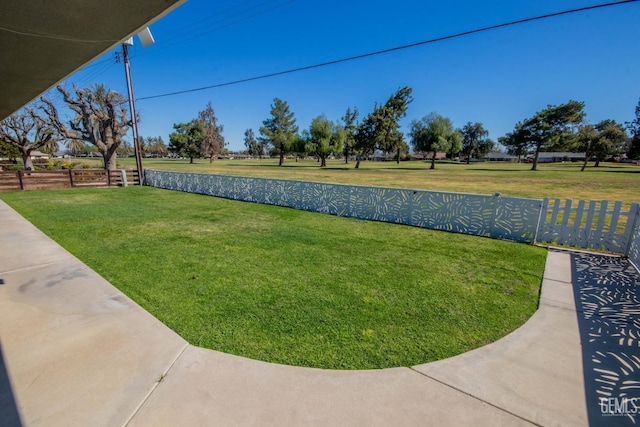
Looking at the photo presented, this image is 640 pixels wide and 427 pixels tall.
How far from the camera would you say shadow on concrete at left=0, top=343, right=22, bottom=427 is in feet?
5.76

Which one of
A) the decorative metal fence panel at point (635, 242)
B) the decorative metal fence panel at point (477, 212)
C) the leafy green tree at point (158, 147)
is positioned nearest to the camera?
the decorative metal fence panel at point (635, 242)

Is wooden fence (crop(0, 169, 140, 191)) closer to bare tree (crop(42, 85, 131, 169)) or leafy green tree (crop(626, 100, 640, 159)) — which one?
bare tree (crop(42, 85, 131, 169))

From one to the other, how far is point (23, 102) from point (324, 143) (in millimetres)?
39196

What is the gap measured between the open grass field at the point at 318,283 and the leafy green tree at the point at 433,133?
37.6m

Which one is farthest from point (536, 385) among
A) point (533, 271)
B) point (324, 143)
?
point (324, 143)

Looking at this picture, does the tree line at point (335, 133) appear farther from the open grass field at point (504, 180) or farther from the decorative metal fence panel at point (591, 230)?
the decorative metal fence panel at point (591, 230)

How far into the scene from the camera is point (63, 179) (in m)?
15.0

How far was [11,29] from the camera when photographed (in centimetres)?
233

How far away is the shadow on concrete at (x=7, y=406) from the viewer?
176 cm

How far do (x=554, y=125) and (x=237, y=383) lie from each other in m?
51.7

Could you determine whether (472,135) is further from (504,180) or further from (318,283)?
(318,283)

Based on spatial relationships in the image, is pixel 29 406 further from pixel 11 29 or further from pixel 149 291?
pixel 11 29

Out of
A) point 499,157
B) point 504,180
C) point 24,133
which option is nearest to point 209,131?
point 24,133

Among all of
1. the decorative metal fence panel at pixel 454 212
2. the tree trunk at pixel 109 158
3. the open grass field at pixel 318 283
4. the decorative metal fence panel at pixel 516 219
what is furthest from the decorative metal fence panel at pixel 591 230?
the tree trunk at pixel 109 158
